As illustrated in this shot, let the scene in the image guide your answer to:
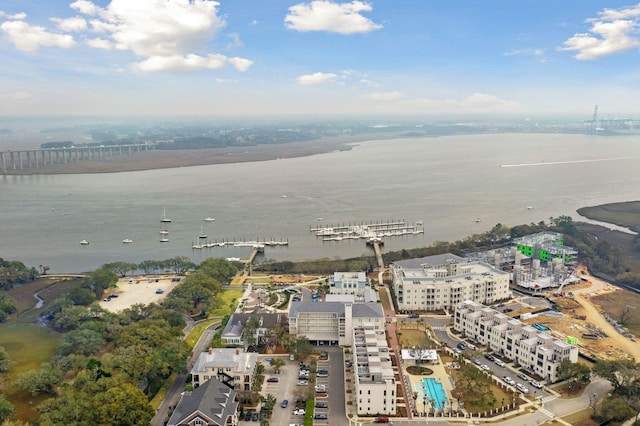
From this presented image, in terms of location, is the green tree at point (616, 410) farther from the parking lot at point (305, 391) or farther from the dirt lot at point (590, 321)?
the parking lot at point (305, 391)

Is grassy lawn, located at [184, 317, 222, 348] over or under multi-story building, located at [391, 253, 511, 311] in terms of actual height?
under

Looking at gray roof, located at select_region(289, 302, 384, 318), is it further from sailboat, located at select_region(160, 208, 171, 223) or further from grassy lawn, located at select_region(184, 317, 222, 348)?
sailboat, located at select_region(160, 208, 171, 223)

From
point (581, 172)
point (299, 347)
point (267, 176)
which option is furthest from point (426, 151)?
point (299, 347)

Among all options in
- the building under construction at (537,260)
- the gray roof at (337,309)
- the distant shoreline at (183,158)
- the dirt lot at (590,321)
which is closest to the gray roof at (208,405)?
the gray roof at (337,309)

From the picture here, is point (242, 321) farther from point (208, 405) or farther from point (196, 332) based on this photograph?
point (208, 405)

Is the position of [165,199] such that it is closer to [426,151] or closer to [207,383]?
[207,383]

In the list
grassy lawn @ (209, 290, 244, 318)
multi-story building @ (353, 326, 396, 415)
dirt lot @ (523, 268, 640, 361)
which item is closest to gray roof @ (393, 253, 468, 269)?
dirt lot @ (523, 268, 640, 361)
